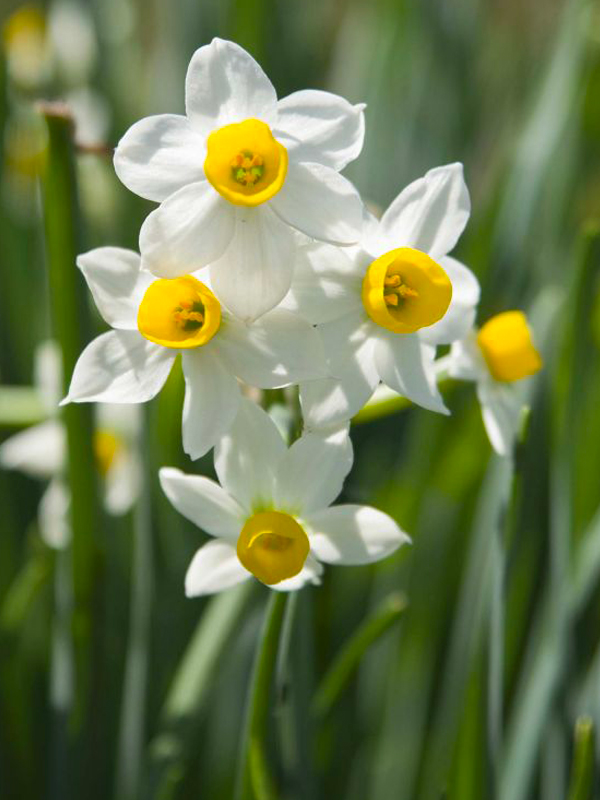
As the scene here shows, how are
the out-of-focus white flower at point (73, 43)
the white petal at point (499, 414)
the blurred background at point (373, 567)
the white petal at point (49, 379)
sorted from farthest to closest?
the out-of-focus white flower at point (73, 43) < the white petal at point (49, 379) < the blurred background at point (373, 567) < the white petal at point (499, 414)

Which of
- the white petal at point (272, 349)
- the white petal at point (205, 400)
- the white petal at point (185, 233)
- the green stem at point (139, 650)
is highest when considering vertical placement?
the white petal at point (185, 233)

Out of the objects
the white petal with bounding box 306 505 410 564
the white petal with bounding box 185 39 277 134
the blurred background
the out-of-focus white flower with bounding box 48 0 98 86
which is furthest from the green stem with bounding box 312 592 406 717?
the out-of-focus white flower with bounding box 48 0 98 86

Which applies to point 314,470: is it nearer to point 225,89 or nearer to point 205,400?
point 205,400

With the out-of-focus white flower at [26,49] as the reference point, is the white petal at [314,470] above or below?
below

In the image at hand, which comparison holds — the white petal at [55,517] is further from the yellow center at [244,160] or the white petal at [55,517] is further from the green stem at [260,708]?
the yellow center at [244,160]

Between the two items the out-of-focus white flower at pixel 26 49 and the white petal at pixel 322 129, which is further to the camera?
the out-of-focus white flower at pixel 26 49

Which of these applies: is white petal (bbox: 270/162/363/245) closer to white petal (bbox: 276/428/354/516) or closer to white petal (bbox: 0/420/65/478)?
white petal (bbox: 276/428/354/516)

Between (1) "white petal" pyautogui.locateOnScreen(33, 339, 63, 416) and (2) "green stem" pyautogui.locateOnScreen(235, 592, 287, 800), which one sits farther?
(1) "white petal" pyautogui.locateOnScreen(33, 339, 63, 416)

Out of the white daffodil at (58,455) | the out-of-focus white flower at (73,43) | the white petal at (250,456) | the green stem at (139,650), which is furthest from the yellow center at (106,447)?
the out-of-focus white flower at (73,43)
